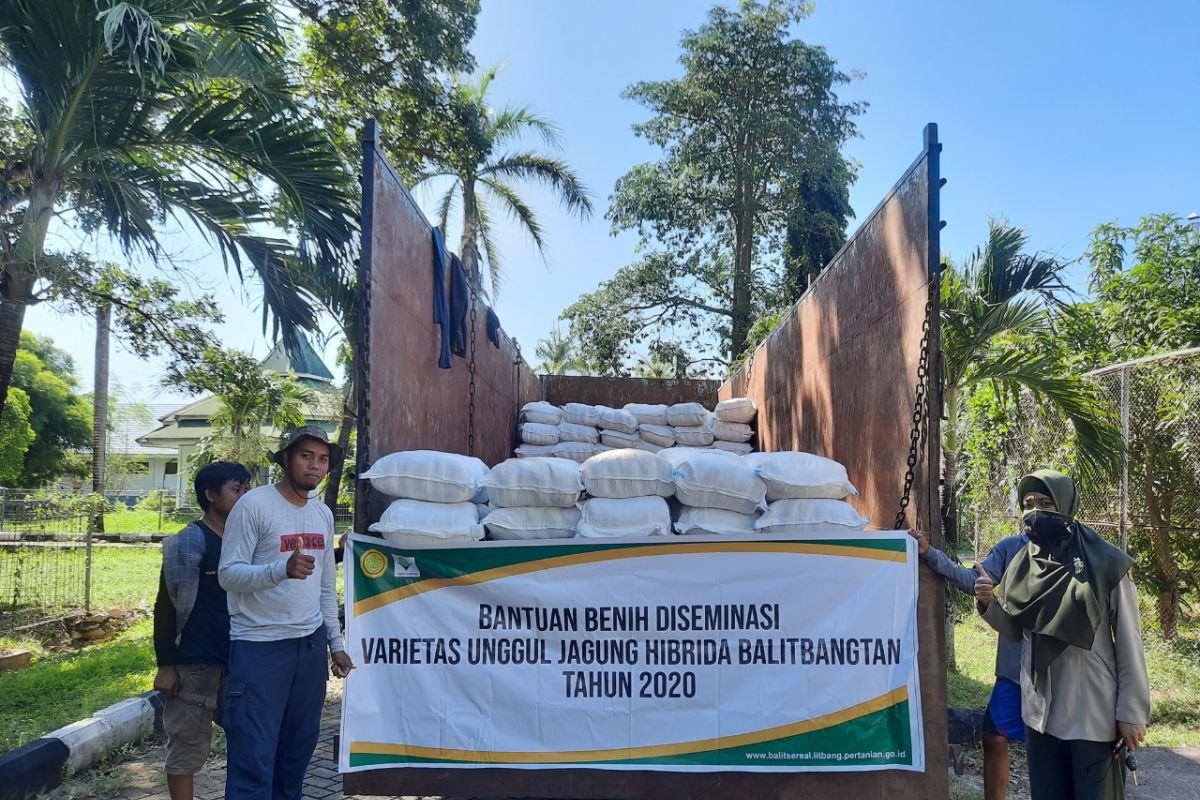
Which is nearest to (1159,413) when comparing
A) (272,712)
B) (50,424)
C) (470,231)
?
(272,712)

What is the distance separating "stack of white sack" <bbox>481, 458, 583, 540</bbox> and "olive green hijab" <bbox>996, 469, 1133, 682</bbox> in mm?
1613

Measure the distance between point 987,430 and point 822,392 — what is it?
14.1ft

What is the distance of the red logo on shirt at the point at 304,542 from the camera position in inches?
102

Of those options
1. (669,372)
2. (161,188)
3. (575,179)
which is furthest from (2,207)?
(669,372)

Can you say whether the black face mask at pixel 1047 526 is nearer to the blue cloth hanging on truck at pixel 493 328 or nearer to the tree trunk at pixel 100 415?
the blue cloth hanging on truck at pixel 493 328

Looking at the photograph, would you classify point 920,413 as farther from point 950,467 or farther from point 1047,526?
point 950,467

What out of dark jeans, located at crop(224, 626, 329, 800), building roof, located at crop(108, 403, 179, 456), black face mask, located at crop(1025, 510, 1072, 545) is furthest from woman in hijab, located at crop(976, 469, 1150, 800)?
building roof, located at crop(108, 403, 179, 456)

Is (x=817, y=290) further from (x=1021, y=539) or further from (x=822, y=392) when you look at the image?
(x=1021, y=539)

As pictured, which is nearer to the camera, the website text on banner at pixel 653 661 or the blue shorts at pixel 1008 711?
the website text on banner at pixel 653 661

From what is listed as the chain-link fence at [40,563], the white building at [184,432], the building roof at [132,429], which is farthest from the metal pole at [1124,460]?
the building roof at [132,429]

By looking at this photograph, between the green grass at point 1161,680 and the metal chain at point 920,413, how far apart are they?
7.83 feet

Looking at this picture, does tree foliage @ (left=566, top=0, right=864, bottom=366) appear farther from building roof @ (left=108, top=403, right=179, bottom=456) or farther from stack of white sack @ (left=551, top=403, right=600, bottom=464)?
building roof @ (left=108, top=403, right=179, bottom=456)

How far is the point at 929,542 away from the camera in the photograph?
2.63 metres

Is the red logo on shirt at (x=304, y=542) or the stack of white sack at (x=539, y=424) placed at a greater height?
the stack of white sack at (x=539, y=424)
